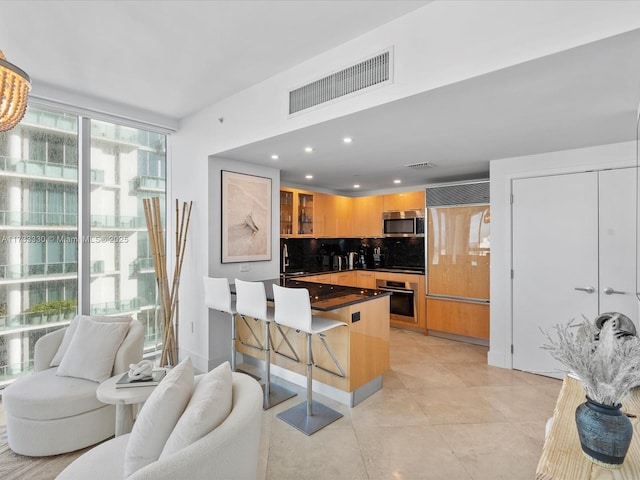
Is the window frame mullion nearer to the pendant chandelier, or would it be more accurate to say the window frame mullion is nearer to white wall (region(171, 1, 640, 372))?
white wall (region(171, 1, 640, 372))

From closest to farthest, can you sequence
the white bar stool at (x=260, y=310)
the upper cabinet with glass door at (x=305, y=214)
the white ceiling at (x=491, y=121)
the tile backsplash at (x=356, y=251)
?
1. the white ceiling at (x=491, y=121)
2. the white bar stool at (x=260, y=310)
3. the upper cabinet with glass door at (x=305, y=214)
4. the tile backsplash at (x=356, y=251)

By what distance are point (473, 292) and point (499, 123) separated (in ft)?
8.63

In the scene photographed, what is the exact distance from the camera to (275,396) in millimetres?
3129

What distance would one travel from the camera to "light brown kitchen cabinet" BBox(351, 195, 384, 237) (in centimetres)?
602

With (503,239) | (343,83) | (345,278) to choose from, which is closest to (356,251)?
(345,278)

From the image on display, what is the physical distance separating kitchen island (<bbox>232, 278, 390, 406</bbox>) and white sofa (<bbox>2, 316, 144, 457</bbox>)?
1.44 m

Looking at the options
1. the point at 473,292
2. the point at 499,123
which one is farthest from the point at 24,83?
the point at 473,292

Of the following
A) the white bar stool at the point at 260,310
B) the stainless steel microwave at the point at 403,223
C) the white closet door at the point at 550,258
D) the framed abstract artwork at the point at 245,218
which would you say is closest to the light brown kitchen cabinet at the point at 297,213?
the framed abstract artwork at the point at 245,218

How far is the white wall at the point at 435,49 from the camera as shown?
4.91 feet

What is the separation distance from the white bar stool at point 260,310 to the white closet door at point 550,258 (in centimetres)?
260

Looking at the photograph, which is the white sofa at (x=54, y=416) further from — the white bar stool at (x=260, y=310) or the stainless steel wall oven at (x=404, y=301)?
the stainless steel wall oven at (x=404, y=301)

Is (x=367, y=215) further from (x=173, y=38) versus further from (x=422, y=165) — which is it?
(x=173, y=38)

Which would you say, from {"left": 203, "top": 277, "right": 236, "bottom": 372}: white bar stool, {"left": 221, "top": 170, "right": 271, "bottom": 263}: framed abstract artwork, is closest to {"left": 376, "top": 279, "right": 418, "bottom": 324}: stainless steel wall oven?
{"left": 221, "top": 170, "right": 271, "bottom": 263}: framed abstract artwork

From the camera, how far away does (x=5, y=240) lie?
3.09 m
